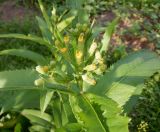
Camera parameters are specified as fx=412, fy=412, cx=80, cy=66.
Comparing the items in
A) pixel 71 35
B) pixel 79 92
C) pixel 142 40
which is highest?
pixel 71 35

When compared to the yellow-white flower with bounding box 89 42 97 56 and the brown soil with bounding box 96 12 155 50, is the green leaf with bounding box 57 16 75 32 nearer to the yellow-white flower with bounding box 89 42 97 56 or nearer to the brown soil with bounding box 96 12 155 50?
the yellow-white flower with bounding box 89 42 97 56

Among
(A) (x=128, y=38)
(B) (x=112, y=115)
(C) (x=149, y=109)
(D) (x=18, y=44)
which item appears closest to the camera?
(B) (x=112, y=115)

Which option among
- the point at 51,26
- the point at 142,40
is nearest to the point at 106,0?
the point at 142,40

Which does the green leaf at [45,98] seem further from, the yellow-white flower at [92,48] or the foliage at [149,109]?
the foliage at [149,109]

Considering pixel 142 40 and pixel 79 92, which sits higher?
pixel 79 92

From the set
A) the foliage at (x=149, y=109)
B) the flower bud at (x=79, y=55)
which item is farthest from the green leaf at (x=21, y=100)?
the foliage at (x=149, y=109)

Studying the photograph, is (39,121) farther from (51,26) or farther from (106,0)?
(106,0)

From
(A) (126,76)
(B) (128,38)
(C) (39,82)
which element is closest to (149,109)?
(B) (128,38)

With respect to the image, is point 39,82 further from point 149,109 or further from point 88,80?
point 149,109
